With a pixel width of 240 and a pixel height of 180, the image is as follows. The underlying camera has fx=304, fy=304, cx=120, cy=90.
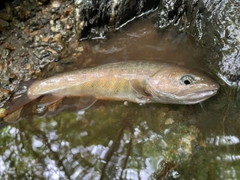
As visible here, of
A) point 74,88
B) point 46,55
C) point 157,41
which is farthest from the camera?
point 46,55

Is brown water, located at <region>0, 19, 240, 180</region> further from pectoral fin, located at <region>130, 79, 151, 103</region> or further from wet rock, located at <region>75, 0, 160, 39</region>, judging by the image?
wet rock, located at <region>75, 0, 160, 39</region>

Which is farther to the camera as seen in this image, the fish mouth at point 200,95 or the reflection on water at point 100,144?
the fish mouth at point 200,95

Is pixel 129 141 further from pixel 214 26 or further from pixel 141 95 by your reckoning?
pixel 214 26

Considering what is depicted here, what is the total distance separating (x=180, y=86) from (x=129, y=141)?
3.19ft

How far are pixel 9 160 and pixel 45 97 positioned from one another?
102cm

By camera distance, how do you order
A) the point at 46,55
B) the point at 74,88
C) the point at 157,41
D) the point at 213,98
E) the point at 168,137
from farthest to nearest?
1. the point at 46,55
2. the point at 157,41
3. the point at 74,88
4. the point at 213,98
5. the point at 168,137

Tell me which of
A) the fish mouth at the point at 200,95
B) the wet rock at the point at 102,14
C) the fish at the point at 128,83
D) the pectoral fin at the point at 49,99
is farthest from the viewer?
the wet rock at the point at 102,14

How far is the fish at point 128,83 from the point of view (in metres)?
3.92

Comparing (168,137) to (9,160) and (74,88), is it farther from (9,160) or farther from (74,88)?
(9,160)

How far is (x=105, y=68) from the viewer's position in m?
4.34

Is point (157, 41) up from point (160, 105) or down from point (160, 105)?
up

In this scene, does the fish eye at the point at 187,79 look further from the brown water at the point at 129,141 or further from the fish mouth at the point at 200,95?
the brown water at the point at 129,141

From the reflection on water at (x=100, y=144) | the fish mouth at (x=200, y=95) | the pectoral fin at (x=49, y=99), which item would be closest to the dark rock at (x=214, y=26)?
the fish mouth at (x=200, y=95)

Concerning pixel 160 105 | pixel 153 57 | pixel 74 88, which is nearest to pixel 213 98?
pixel 160 105
